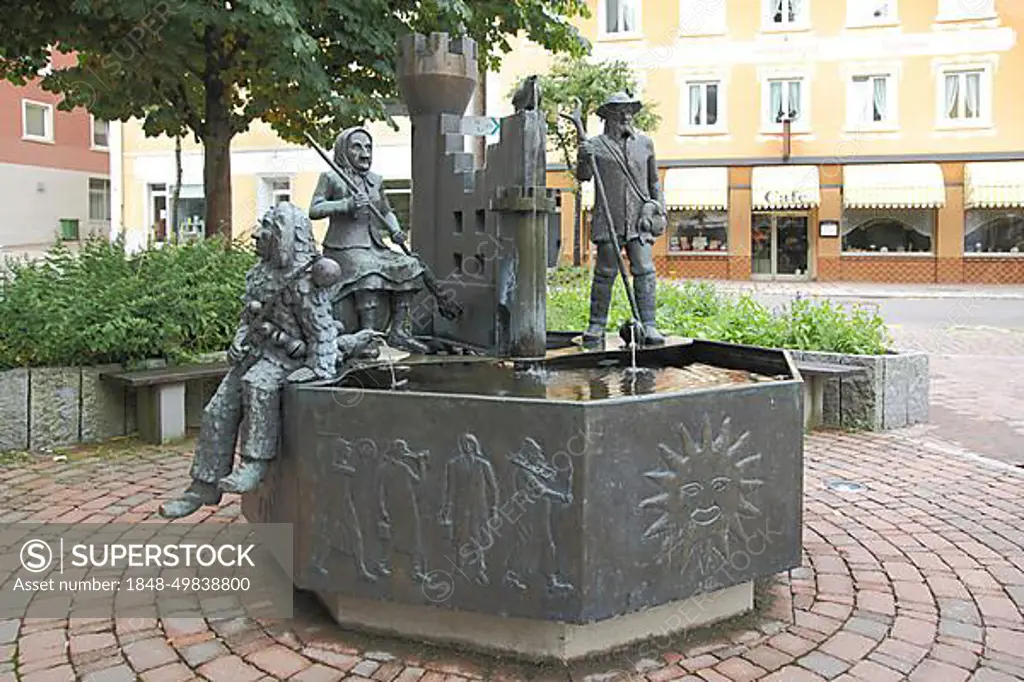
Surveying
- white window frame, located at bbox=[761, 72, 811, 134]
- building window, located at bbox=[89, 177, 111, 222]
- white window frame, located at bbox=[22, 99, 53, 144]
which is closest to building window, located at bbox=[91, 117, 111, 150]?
building window, located at bbox=[89, 177, 111, 222]

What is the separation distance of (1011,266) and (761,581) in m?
25.9

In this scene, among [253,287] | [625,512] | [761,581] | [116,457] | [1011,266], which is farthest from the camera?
[1011,266]

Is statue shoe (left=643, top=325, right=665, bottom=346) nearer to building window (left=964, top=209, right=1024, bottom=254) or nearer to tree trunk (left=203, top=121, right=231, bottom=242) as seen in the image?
tree trunk (left=203, top=121, right=231, bottom=242)

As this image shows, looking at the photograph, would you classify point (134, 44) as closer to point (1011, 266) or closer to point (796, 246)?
point (796, 246)

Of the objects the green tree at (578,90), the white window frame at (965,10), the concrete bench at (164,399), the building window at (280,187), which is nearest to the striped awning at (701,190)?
the green tree at (578,90)

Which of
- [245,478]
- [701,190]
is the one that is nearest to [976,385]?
[245,478]

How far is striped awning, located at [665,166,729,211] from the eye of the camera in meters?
28.2

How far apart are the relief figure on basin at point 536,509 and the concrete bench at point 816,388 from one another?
498 cm

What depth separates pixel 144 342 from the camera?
823 cm

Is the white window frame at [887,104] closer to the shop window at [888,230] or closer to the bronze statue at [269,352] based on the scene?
the shop window at [888,230]

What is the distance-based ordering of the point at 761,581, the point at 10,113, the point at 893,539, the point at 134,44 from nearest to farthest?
1. the point at 761,581
2. the point at 893,539
3. the point at 134,44
4. the point at 10,113

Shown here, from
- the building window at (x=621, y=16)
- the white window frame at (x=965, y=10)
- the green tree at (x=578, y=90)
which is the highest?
the building window at (x=621, y=16)

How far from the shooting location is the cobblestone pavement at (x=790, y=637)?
389 centimetres

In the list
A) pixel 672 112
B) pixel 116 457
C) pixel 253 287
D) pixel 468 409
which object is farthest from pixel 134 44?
pixel 672 112
